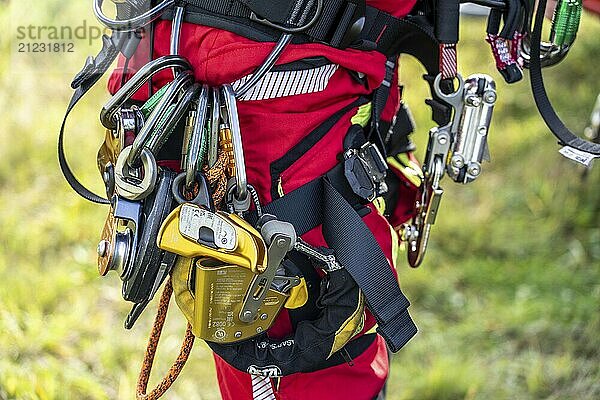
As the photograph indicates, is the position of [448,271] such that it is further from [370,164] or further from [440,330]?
[370,164]

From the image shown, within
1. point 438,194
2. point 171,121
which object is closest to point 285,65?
point 171,121

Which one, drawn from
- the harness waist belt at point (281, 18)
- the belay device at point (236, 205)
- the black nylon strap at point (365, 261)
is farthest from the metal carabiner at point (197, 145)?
the black nylon strap at point (365, 261)

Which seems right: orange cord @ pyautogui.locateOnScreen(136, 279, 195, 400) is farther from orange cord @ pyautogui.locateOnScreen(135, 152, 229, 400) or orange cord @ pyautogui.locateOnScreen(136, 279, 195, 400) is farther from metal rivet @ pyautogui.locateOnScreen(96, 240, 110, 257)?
metal rivet @ pyautogui.locateOnScreen(96, 240, 110, 257)

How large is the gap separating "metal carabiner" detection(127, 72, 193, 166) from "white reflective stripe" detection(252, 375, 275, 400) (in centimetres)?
46

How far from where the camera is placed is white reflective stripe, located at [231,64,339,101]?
1301mm

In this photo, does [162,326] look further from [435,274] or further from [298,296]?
[435,274]

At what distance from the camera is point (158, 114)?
1229 mm

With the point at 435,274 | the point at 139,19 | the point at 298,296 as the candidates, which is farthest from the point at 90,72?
the point at 435,274

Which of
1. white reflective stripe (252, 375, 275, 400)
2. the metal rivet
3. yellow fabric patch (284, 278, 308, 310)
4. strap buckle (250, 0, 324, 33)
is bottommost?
white reflective stripe (252, 375, 275, 400)

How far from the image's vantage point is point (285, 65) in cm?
131

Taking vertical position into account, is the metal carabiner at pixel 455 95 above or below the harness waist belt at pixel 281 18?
below

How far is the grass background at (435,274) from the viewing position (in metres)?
2.38

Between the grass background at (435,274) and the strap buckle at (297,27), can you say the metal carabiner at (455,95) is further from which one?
the grass background at (435,274)

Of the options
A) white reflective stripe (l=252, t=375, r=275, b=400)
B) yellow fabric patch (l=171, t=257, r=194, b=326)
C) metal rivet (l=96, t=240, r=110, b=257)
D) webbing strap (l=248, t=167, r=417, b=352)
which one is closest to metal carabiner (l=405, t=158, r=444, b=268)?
webbing strap (l=248, t=167, r=417, b=352)
